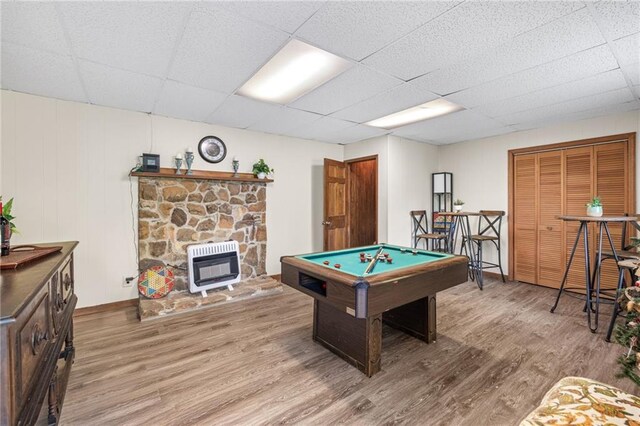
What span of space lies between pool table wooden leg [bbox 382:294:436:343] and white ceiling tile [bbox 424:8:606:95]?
2.07 meters

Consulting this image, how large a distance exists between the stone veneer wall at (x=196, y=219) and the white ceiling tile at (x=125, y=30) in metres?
1.77

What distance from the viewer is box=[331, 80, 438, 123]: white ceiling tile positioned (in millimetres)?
2979

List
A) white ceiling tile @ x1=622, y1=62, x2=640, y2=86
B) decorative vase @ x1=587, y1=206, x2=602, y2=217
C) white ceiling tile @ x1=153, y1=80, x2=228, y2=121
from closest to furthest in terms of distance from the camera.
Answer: white ceiling tile @ x1=622, y1=62, x2=640, y2=86
white ceiling tile @ x1=153, y1=80, x2=228, y2=121
decorative vase @ x1=587, y1=206, x2=602, y2=217

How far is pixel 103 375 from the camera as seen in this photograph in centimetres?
221

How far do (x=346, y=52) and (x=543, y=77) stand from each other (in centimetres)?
192

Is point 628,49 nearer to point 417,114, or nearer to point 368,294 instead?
point 417,114

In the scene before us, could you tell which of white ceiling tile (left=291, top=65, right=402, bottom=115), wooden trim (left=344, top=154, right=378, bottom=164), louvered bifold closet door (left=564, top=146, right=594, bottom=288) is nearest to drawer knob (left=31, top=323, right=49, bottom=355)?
white ceiling tile (left=291, top=65, right=402, bottom=115)

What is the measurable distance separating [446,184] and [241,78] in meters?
4.27

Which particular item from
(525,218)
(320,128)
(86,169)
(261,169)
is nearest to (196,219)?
(261,169)

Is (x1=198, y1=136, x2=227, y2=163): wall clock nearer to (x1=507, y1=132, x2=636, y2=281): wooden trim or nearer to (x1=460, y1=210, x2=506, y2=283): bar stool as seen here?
(x1=460, y1=210, x2=506, y2=283): bar stool

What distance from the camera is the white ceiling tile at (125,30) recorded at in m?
1.73

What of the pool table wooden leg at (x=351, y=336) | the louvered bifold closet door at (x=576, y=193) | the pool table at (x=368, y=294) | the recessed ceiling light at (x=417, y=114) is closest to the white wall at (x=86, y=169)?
the recessed ceiling light at (x=417, y=114)

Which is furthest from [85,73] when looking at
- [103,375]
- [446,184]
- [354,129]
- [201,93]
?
[446,184]

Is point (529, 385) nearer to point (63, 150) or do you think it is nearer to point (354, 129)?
point (354, 129)
